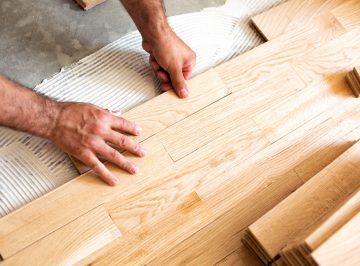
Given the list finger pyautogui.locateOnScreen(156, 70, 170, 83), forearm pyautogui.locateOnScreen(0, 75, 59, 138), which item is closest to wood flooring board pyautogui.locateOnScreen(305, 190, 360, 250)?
finger pyautogui.locateOnScreen(156, 70, 170, 83)

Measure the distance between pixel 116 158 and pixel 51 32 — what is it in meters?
0.70

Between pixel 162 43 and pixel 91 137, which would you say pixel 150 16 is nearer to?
pixel 162 43

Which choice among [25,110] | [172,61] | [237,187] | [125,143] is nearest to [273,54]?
[172,61]

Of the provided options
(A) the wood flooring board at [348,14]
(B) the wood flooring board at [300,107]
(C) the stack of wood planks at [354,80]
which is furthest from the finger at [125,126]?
(A) the wood flooring board at [348,14]

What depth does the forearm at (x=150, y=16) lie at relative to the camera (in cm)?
147

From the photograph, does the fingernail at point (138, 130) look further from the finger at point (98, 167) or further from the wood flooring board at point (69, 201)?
the finger at point (98, 167)

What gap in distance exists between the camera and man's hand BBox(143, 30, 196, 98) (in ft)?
4.79

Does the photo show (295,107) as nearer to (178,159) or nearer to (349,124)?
(349,124)

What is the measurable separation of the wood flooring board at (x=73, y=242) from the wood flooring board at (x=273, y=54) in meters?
0.69

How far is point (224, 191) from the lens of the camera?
1.37m

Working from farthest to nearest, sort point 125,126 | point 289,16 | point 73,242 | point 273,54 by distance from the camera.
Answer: point 289,16 → point 273,54 → point 125,126 → point 73,242

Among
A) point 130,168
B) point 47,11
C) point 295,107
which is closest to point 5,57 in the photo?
point 47,11

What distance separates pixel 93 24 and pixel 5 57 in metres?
0.38

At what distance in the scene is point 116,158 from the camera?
1312 millimetres
